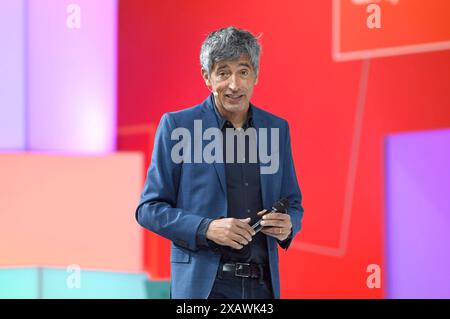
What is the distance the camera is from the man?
1934 millimetres

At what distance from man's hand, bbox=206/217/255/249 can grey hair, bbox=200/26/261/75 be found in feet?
1.45

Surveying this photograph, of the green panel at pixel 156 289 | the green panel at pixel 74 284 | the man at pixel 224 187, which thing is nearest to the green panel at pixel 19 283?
the green panel at pixel 74 284

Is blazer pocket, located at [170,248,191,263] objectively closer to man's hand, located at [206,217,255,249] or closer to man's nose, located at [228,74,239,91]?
man's hand, located at [206,217,255,249]

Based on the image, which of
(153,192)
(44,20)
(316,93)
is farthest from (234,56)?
(44,20)

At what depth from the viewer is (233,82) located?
6.61 feet

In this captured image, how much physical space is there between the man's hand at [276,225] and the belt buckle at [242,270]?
0.10 metres

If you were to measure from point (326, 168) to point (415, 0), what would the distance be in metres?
0.90

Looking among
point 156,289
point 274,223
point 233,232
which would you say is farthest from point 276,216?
point 156,289

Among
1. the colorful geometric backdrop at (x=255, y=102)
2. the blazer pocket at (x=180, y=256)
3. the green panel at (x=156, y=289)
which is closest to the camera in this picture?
the blazer pocket at (x=180, y=256)

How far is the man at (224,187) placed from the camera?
1.93 m

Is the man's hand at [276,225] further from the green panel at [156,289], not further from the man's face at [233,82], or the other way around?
the green panel at [156,289]

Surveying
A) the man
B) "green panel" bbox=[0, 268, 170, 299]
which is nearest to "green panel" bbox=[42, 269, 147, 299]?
"green panel" bbox=[0, 268, 170, 299]

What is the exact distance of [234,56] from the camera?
202 centimetres

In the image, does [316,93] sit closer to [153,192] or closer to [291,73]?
[291,73]
